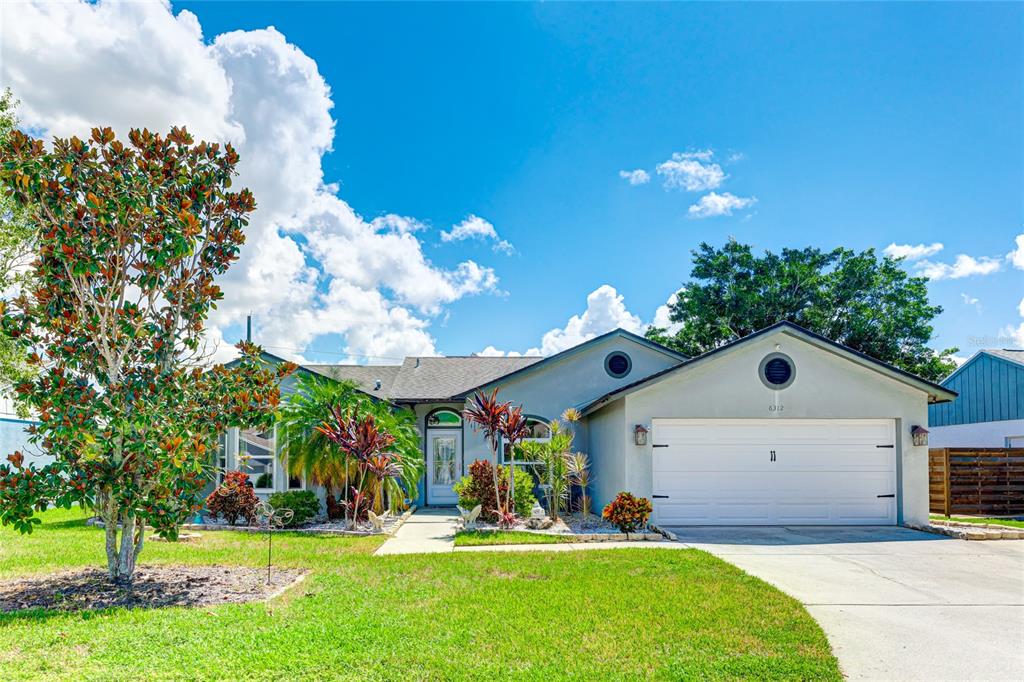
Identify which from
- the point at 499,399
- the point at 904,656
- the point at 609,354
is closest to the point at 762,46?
the point at 609,354

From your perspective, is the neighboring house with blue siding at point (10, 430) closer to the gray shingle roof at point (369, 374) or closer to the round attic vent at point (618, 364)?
the gray shingle roof at point (369, 374)

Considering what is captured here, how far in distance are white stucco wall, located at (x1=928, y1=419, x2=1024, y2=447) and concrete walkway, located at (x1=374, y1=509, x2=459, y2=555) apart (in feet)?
52.4

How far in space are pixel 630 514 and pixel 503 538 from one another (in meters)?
2.39

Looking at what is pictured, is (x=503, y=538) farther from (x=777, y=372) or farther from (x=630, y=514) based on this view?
(x=777, y=372)

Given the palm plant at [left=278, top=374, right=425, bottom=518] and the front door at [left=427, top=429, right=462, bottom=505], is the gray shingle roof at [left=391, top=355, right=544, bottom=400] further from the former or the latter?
the palm plant at [left=278, top=374, right=425, bottom=518]

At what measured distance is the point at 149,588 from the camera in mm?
7906

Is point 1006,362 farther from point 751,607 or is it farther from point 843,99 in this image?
point 751,607

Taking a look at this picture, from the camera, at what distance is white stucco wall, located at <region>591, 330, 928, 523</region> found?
13578 millimetres

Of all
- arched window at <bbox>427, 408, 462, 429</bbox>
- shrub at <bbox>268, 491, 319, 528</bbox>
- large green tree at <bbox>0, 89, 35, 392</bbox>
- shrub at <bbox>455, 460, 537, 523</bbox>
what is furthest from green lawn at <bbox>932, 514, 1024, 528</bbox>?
large green tree at <bbox>0, 89, 35, 392</bbox>

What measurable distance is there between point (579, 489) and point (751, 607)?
10146mm

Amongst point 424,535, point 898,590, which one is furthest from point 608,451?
point 898,590

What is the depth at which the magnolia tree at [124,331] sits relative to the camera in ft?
24.3

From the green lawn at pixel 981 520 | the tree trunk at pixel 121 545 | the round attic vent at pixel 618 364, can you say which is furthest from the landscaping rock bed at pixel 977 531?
the tree trunk at pixel 121 545

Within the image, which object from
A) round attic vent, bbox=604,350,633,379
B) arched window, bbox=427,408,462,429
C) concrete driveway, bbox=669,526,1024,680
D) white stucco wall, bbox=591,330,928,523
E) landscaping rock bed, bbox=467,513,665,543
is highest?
round attic vent, bbox=604,350,633,379
